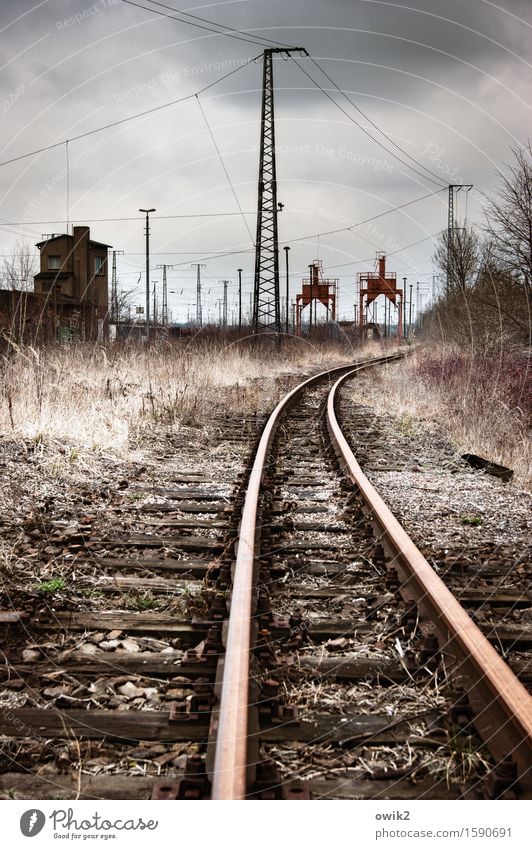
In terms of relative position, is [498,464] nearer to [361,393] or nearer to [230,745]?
[230,745]

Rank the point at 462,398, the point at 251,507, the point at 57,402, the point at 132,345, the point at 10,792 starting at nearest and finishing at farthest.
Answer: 1. the point at 10,792
2. the point at 251,507
3. the point at 57,402
4. the point at 462,398
5. the point at 132,345

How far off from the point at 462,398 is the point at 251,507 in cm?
736

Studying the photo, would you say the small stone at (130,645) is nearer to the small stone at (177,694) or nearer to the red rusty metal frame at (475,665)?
the small stone at (177,694)

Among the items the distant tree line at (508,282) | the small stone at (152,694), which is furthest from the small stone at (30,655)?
the distant tree line at (508,282)

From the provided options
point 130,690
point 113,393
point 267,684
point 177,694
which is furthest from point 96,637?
point 113,393

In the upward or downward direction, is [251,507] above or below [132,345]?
below

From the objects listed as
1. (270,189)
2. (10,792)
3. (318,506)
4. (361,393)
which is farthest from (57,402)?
(270,189)

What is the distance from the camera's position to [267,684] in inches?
105

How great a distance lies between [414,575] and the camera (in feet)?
12.0

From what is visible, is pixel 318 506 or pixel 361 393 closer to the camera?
pixel 318 506

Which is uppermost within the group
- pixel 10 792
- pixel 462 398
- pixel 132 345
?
pixel 132 345

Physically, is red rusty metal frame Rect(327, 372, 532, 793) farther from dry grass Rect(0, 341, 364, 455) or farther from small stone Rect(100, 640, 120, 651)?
dry grass Rect(0, 341, 364, 455)

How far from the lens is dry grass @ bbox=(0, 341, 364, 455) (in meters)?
7.82

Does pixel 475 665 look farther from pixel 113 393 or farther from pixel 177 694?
pixel 113 393
